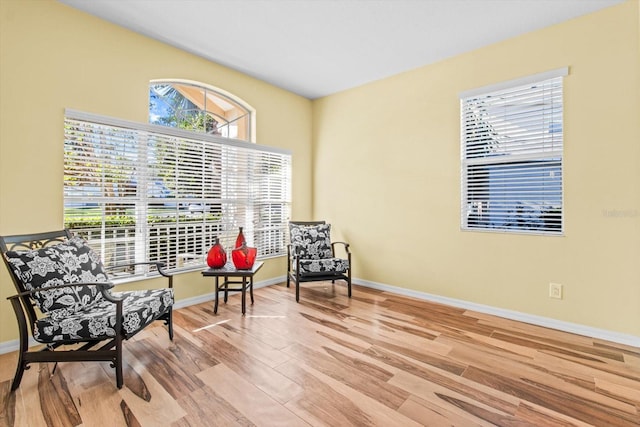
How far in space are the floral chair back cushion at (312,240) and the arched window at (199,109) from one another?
146 centimetres

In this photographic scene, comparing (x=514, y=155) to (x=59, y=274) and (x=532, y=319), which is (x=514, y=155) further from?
(x=59, y=274)

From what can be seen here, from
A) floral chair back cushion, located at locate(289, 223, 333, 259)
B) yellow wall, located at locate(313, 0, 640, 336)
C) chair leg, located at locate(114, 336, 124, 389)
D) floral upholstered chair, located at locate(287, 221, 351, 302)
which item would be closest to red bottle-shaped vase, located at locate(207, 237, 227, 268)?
floral upholstered chair, located at locate(287, 221, 351, 302)

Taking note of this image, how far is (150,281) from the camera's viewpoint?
126 inches

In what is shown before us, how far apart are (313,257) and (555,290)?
2674 mm

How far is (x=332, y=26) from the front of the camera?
2.92m

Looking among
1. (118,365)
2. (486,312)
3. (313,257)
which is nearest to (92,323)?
(118,365)

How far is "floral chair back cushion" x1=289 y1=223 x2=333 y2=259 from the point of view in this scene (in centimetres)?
414

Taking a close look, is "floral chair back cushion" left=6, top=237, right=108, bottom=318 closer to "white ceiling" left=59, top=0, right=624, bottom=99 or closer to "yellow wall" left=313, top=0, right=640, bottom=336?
"white ceiling" left=59, top=0, right=624, bottom=99

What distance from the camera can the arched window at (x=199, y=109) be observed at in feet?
11.1

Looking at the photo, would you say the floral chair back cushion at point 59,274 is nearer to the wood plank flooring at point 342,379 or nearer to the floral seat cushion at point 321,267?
the wood plank flooring at point 342,379

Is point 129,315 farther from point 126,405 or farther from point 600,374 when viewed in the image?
point 600,374

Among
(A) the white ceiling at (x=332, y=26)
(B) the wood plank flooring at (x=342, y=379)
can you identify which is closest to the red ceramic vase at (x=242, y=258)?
(B) the wood plank flooring at (x=342, y=379)

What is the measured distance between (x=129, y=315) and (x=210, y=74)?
2.89 metres

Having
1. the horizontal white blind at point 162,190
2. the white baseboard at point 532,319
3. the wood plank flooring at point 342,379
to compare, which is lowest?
the wood plank flooring at point 342,379
